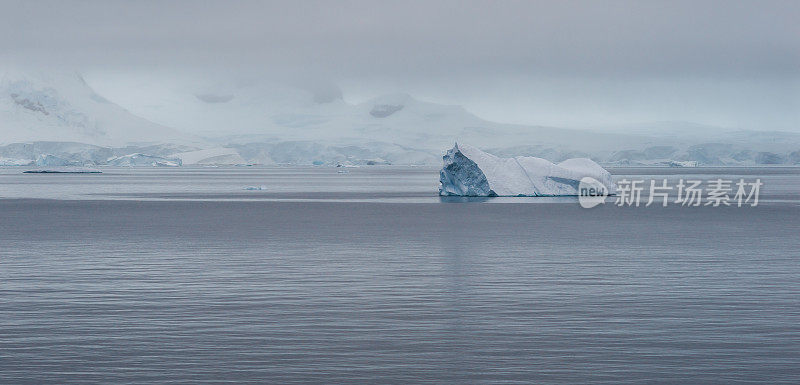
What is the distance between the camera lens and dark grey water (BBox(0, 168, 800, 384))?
13188mm

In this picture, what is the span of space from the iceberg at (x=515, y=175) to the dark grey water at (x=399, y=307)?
83.2ft

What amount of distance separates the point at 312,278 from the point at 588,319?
25.8ft

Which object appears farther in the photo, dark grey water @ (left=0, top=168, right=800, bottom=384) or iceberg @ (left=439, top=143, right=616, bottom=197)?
iceberg @ (left=439, top=143, right=616, bottom=197)

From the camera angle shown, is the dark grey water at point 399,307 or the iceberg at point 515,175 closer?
the dark grey water at point 399,307

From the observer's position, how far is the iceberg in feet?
211

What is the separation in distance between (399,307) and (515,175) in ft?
157

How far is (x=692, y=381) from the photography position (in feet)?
40.8

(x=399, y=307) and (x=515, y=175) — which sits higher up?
(x=515, y=175)

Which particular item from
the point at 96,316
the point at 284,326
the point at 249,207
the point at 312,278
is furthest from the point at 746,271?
the point at 249,207

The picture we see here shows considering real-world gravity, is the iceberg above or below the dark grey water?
above

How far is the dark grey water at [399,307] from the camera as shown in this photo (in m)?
13.2

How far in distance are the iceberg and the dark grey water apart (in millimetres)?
25370

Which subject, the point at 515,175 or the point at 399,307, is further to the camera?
the point at 515,175

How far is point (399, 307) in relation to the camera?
60.2ft
